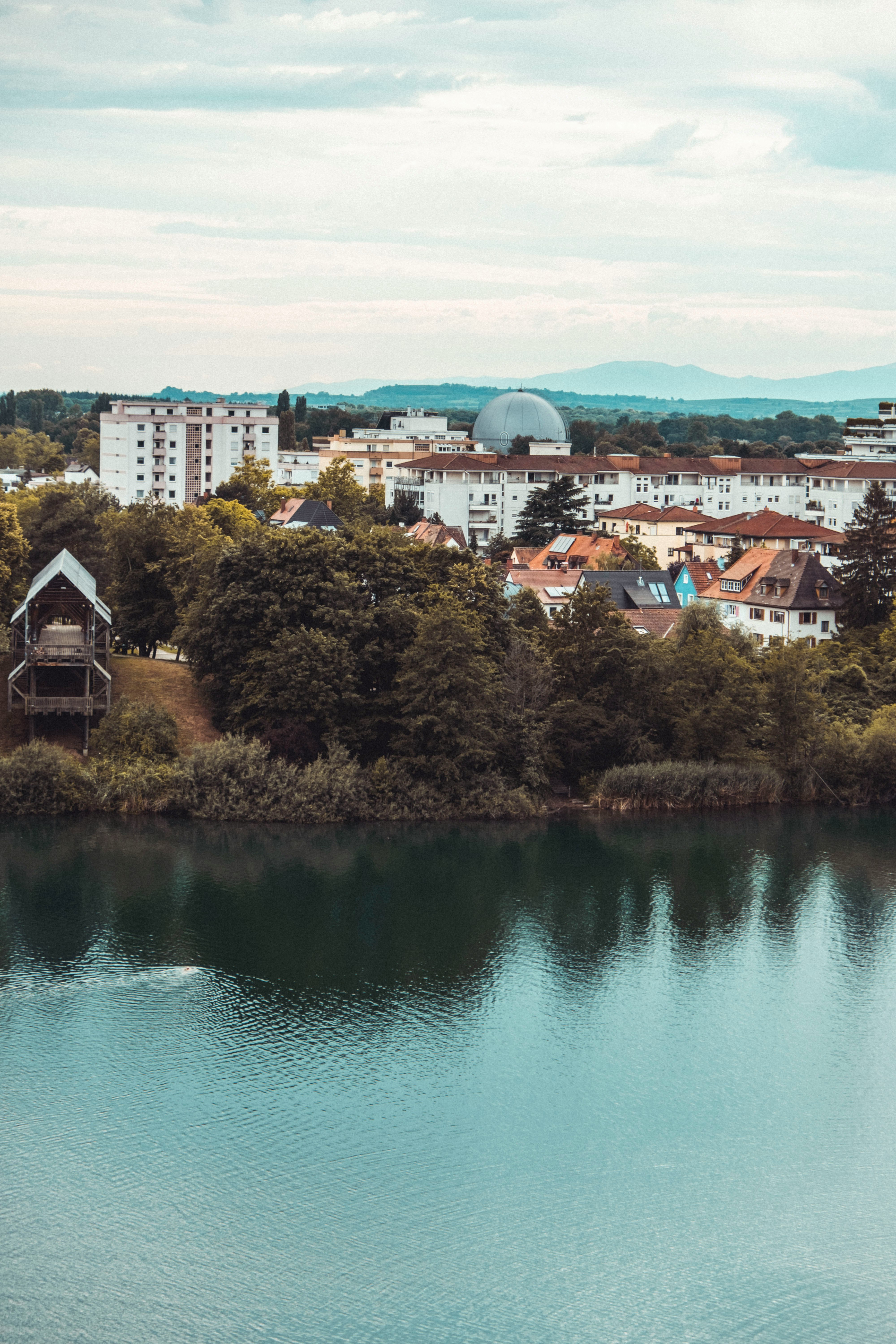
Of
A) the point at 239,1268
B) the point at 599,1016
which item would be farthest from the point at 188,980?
the point at 239,1268

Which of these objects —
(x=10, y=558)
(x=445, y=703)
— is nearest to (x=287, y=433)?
(x=10, y=558)

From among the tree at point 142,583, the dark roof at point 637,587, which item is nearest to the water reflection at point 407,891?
the tree at point 142,583

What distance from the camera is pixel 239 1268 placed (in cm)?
1956

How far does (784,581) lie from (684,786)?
2220 centimetres

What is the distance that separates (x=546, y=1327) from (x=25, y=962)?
15292mm

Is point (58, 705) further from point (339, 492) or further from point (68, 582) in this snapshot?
point (339, 492)

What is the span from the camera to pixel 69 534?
58.9 m

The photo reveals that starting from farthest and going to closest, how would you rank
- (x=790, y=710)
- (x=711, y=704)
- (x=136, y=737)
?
(x=790, y=710) → (x=711, y=704) → (x=136, y=737)

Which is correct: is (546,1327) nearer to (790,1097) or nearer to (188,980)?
(790,1097)

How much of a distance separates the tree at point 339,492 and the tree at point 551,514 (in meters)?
11.0

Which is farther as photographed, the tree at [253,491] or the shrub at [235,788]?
the tree at [253,491]

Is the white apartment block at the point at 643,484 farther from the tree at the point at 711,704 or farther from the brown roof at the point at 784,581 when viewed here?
the tree at the point at 711,704

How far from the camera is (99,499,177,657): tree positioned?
51.5 meters

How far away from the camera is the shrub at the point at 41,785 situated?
130 ft
